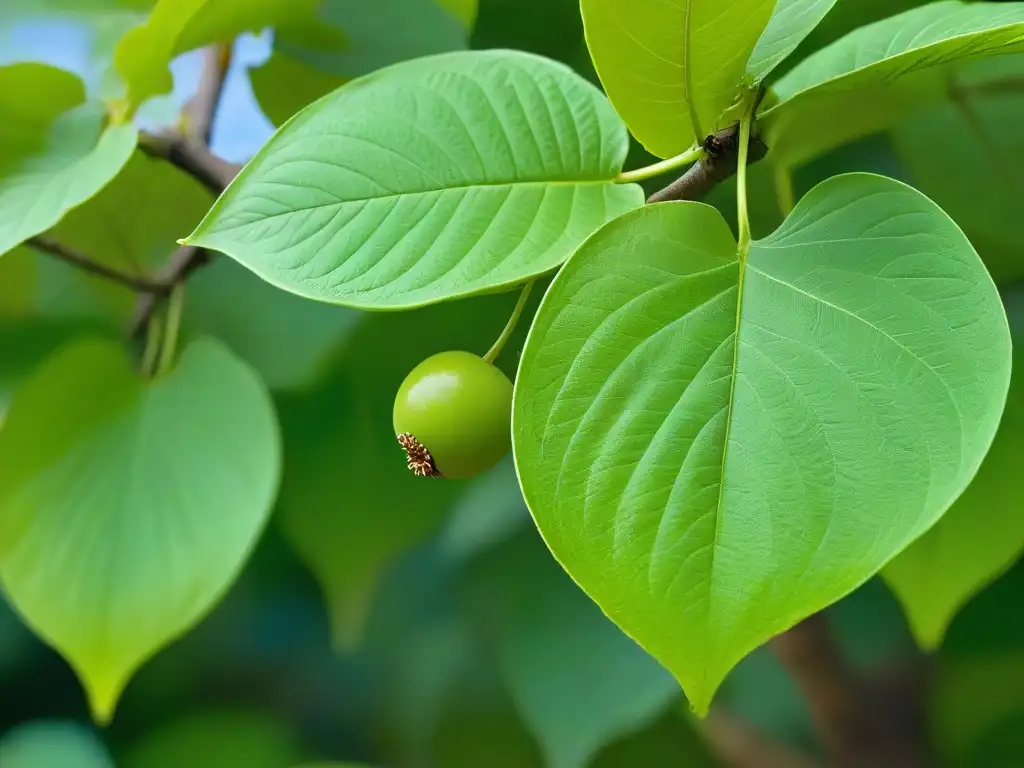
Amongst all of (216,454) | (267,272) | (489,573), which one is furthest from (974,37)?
(489,573)

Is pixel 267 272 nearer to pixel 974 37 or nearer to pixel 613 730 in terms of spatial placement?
pixel 974 37

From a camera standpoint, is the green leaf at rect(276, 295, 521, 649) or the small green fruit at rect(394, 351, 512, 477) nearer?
the small green fruit at rect(394, 351, 512, 477)

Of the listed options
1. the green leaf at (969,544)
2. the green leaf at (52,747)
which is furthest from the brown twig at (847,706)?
the green leaf at (52,747)

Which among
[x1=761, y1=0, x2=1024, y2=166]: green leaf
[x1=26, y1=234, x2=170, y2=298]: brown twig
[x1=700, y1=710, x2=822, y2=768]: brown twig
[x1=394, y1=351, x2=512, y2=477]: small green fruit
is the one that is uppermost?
[x1=761, y1=0, x2=1024, y2=166]: green leaf

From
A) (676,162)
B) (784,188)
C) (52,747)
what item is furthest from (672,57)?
(52,747)

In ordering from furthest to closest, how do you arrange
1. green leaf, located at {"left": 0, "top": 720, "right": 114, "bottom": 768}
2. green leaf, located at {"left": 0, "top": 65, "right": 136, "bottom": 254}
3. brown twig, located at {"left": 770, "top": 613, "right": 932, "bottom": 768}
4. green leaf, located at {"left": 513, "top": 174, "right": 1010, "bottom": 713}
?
green leaf, located at {"left": 0, "top": 720, "right": 114, "bottom": 768}
brown twig, located at {"left": 770, "top": 613, "right": 932, "bottom": 768}
green leaf, located at {"left": 0, "top": 65, "right": 136, "bottom": 254}
green leaf, located at {"left": 513, "top": 174, "right": 1010, "bottom": 713}

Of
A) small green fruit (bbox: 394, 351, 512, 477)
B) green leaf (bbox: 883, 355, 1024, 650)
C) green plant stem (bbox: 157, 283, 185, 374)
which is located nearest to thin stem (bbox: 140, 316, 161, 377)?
green plant stem (bbox: 157, 283, 185, 374)

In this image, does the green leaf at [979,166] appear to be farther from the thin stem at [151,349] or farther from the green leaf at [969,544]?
the thin stem at [151,349]

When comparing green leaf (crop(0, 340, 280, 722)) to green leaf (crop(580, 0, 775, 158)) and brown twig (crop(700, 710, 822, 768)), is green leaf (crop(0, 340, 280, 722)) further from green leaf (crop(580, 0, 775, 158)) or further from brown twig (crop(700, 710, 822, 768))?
brown twig (crop(700, 710, 822, 768))
